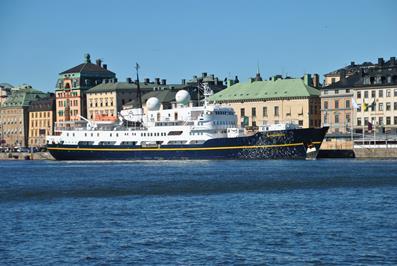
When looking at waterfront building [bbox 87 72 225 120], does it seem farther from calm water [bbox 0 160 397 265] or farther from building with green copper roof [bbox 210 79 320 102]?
calm water [bbox 0 160 397 265]

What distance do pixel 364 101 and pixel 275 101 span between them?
21680 mm

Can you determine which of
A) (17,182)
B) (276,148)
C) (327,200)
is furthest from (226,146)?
(327,200)

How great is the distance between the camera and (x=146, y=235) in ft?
140

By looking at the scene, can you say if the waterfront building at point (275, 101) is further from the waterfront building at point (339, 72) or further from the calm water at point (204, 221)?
the calm water at point (204, 221)

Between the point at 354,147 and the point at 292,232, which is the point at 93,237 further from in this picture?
the point at 354,147

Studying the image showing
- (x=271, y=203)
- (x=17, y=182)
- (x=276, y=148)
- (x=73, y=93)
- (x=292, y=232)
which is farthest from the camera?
(x=73, y=93)

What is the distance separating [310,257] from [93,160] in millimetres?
95085


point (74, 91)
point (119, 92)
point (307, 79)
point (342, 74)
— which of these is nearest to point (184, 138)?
point (342, 74)

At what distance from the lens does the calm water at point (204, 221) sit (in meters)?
37.5

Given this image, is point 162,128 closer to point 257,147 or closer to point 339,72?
point 257,147

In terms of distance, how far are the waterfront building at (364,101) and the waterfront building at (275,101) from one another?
577 centimetres

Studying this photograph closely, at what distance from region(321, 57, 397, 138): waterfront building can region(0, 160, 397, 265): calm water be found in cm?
6013

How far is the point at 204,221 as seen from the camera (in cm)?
4719

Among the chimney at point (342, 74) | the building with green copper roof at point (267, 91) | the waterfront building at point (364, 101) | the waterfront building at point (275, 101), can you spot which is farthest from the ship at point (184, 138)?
the chimney at point (342, 74)
